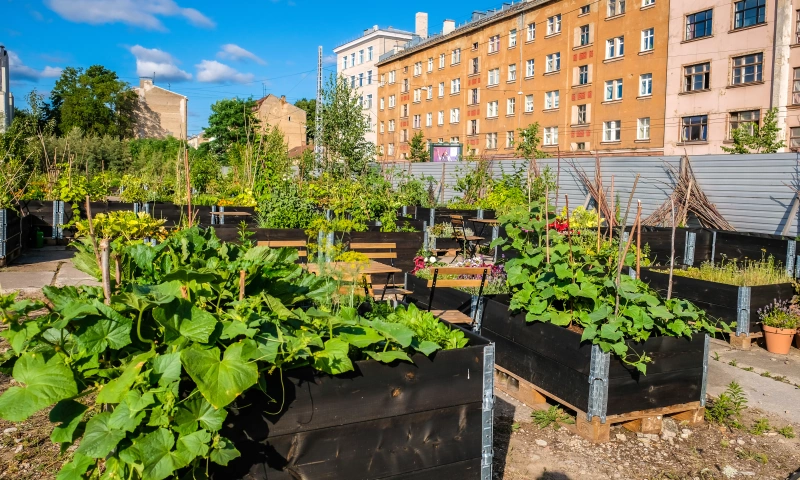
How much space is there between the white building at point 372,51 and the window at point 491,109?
1747 cm

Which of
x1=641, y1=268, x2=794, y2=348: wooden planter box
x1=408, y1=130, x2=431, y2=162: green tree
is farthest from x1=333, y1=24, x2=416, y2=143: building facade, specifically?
x1=641, y1=268, x2=794, y2=348: wooden planter box

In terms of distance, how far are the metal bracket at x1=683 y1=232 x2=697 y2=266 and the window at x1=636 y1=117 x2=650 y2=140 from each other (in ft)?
68.6

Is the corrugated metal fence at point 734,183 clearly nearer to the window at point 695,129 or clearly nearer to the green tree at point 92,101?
the window at point 695,129

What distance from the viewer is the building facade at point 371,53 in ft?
187

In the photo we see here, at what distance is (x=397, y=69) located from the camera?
51344 mm

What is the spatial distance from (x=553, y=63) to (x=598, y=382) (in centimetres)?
3269

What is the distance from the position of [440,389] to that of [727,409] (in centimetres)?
318

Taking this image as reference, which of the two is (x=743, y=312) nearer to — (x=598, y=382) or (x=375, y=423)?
(x=598, y=382)

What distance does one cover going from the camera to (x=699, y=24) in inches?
1052

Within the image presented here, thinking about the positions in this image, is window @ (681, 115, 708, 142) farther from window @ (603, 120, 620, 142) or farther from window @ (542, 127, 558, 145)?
window @ (542, 127, 558, 145)

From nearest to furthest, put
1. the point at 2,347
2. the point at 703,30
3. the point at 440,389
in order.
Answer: the point at 440,389 → the point at 2,347 → the point at 703,30

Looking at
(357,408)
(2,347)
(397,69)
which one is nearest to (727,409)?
(357,408)


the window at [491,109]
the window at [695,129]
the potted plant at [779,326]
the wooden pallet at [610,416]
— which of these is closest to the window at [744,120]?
the window at [695,129]

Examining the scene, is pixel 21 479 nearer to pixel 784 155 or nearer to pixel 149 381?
pixel 149 381
